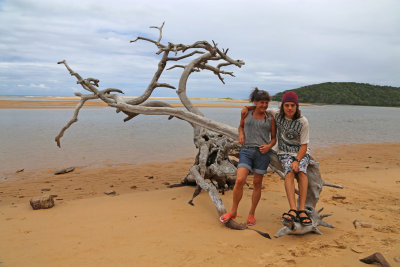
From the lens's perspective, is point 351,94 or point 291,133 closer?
point 291,133

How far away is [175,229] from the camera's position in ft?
13.3

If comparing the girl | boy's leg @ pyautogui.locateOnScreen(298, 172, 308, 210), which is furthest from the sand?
the girl

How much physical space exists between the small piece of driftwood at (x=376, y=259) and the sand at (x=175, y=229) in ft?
0.28

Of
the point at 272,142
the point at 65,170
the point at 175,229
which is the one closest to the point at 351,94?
the point at 65,170

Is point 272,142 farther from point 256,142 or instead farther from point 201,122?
point 201,122

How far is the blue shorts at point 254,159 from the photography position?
3.91 metres

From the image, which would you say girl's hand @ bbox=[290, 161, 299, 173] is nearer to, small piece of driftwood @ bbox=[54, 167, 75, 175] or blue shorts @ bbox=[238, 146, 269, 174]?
blue shorts @ bbox=[238, 146, 269, 174]

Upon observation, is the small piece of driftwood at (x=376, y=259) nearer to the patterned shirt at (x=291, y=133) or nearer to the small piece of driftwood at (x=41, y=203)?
the patterned shirt at (x=291, y=133)

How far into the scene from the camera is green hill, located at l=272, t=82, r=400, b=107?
6950cm

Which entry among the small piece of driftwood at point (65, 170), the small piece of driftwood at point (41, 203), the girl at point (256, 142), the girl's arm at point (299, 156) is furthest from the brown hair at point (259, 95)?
the small piece of driftwood at point (65, 170)

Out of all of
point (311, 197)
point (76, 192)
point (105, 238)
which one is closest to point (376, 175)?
point (311, 197)

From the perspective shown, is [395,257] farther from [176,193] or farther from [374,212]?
[176,193]

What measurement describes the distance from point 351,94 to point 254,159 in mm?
78827

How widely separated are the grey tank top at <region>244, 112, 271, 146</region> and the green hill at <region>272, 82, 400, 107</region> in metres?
65.5
